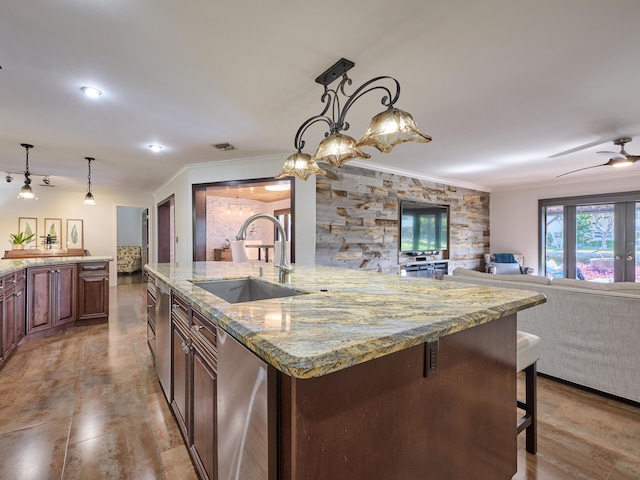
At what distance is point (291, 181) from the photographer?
4375 millimetres

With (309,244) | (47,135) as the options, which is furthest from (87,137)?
(309,244)

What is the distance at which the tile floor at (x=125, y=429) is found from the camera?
5.22 ft

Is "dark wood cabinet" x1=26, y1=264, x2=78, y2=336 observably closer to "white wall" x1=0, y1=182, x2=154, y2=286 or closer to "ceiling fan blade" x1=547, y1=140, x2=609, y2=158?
"white wall" x1=0, y1=182, x2=154, y2=286

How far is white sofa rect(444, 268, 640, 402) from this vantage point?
2.18m

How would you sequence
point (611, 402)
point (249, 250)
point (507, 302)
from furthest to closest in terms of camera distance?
1. point (249, 250)
2. point (611, 402)
3. point (507, 302)

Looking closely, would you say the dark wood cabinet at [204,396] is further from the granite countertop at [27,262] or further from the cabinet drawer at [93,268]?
the cabinet drawer at [93,268]

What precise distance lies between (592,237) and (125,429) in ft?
24.5

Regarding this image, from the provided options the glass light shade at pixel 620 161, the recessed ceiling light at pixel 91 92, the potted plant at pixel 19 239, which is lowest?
the potted plant at pixel 19 239

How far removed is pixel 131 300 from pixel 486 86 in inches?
246

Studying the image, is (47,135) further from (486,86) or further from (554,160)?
(554,160)

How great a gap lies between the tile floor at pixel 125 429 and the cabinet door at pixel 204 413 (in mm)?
268

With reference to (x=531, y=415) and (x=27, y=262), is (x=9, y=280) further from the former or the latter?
(x=531, y=415)

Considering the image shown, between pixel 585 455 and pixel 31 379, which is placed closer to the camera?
pixel 585 455

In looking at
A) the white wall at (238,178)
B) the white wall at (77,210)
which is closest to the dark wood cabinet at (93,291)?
the white wall at (238,178)
